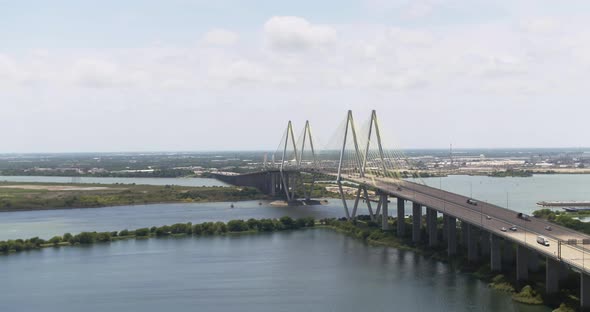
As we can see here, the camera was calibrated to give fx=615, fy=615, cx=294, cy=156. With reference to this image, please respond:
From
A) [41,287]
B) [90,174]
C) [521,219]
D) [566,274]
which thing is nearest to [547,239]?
[566,274]

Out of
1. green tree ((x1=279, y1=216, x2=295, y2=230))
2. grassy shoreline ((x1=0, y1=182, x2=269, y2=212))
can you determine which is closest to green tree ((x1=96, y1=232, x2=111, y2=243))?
green tree ((x1=279, y1=216, x2=295, y2=230))

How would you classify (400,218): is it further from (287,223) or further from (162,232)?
(162,232)

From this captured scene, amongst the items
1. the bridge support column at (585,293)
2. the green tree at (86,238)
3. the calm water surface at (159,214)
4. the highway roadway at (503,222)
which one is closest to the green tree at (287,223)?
the highway roadway at (503,222)

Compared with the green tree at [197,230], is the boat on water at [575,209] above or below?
below

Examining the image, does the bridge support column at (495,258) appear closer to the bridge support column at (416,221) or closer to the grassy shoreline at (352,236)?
the grassy shoreline at (352,236)

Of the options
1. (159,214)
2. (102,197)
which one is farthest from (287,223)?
(102,197)

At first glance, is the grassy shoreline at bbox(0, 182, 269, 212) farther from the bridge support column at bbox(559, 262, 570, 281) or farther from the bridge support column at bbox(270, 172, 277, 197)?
the bridge support column at bbox(559, 262, 570, 281)

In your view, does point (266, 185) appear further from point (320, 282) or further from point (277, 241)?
point (320, 282)
